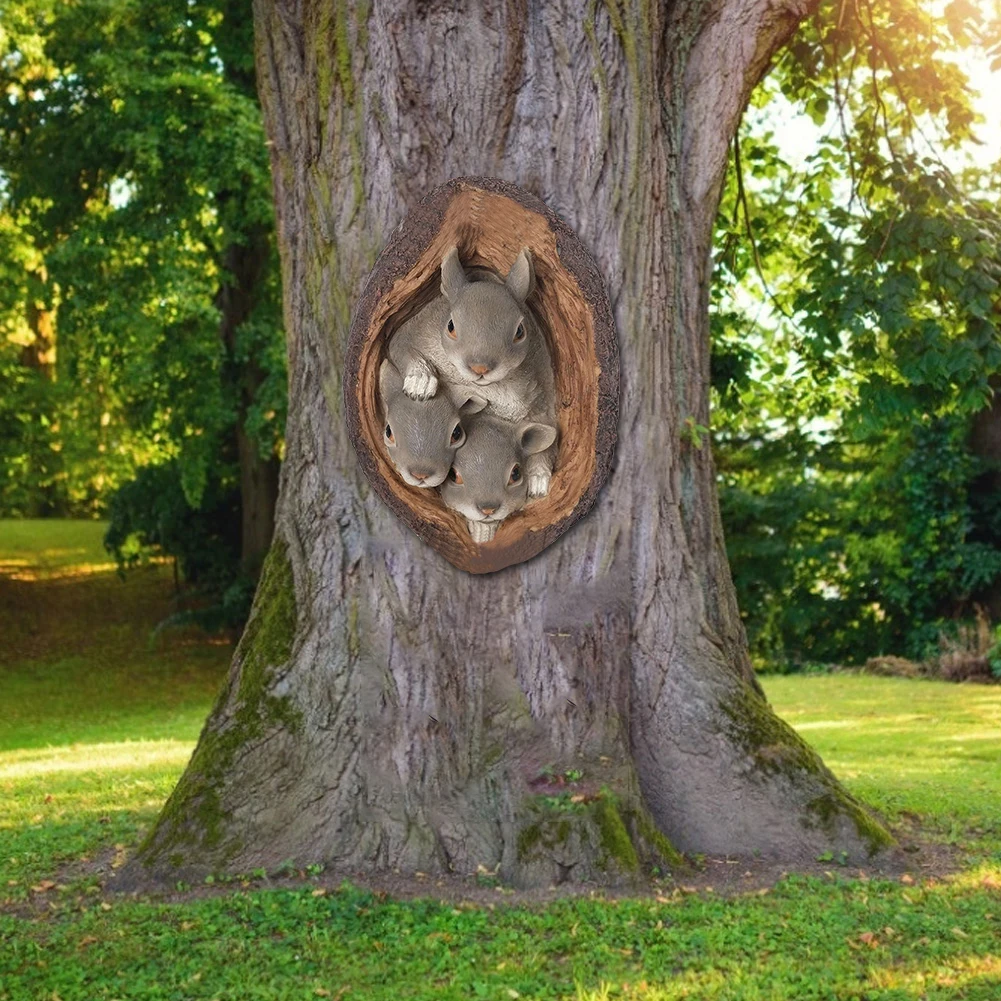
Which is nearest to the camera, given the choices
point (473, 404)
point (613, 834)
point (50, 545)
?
point (613, 834)

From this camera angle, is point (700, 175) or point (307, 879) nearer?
point (307, 879)

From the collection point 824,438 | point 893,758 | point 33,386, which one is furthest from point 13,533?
point 893,758

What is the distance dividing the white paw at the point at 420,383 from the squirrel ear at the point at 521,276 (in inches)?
23.9

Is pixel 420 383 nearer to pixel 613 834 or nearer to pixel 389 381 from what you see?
pixel 389 381

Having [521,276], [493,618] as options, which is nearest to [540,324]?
[521,276]

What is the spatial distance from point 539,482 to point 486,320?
938 millimetres

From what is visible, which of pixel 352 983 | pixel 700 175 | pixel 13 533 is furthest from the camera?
pixel 13 533

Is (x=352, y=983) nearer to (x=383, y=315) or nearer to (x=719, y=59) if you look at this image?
(x=383, y=315)

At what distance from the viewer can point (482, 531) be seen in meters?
6.82

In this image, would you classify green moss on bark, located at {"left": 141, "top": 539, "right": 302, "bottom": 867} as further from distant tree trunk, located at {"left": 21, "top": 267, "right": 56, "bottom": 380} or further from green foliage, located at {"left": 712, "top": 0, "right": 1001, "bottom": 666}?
distant tree trunk, located at {"left": 21, "top": 267, "right": 56, "bottom": 380}

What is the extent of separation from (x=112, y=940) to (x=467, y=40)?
15.9 feet

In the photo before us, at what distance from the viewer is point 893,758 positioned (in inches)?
491

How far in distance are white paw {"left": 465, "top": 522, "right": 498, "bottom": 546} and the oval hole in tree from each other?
35mm

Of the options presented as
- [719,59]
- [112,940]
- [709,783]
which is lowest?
[112,940]
